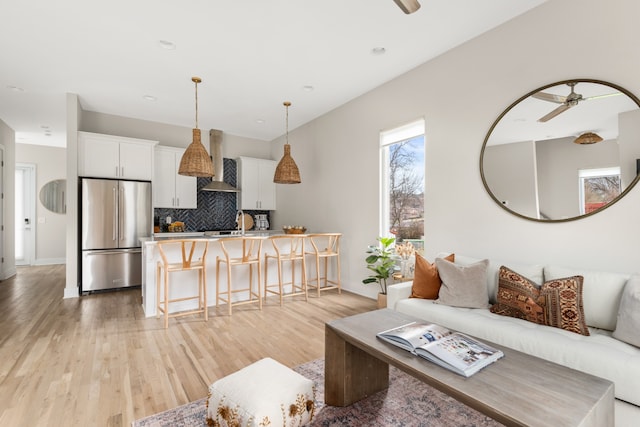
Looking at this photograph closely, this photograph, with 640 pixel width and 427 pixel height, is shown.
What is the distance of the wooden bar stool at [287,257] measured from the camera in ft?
14.2

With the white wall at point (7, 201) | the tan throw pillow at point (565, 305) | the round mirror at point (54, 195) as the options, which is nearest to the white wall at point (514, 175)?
the tan throw pillow at point (565, 305)

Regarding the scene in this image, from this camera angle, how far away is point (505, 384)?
1.29m

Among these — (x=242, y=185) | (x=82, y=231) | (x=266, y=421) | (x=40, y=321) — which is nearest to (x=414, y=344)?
(x=266, y=421)

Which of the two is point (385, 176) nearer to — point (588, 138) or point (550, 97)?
point (550, 97)

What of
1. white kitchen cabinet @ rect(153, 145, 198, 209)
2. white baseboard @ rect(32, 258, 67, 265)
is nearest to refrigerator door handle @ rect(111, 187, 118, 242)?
white kitchen cabinet @ rect(153, 145, 198, 209)

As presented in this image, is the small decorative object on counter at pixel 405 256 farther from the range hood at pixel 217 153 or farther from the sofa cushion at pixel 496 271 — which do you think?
the range hood at pixel 217 153

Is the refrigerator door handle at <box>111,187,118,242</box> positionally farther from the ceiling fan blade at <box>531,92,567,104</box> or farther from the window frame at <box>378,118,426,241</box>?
the ceiling fan blade at <box>531,92,567,104</box>

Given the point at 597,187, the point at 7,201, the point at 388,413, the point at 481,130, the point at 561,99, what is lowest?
the point at 388,413

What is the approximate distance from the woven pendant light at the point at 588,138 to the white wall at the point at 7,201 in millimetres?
8577

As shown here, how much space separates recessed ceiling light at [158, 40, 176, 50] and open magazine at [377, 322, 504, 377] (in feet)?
11.3

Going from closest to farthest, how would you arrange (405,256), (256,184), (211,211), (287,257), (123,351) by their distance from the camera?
(123,351)
(405,256)
(287,257)
(211,211)
(256,184)

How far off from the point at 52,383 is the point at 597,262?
4.09m

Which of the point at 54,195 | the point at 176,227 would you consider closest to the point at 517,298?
the point at 176,227

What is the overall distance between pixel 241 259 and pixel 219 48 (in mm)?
2449
